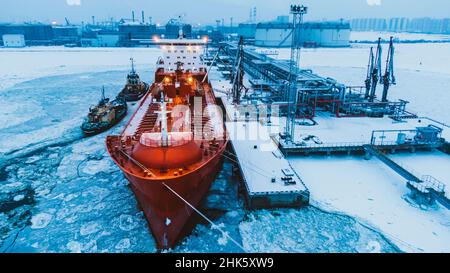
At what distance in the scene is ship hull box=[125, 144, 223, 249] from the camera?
10.3m

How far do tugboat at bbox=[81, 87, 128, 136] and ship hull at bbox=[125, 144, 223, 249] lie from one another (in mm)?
11854

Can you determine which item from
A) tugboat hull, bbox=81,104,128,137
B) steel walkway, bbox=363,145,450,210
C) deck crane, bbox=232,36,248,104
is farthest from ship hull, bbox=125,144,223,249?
deck crane, bbox=232,36,248,104

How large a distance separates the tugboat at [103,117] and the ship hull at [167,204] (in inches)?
467

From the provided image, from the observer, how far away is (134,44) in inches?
3989

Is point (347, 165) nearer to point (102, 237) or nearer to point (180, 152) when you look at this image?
point (180, 152)

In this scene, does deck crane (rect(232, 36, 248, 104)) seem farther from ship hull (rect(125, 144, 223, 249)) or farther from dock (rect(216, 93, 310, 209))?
ship hull (rect(125, 144, 223, 249))

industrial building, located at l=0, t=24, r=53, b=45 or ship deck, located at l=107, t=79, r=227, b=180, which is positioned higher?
industrial building, located at l=0, t=24, r=53, b=45

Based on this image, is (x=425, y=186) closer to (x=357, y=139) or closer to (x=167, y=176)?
(x=357, y=139)

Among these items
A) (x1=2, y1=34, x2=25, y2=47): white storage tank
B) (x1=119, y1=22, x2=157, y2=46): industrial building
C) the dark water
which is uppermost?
(x1=119, y1=22, x2=157, y2=46): industrial building

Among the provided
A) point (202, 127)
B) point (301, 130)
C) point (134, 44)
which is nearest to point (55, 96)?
point (202, 127)

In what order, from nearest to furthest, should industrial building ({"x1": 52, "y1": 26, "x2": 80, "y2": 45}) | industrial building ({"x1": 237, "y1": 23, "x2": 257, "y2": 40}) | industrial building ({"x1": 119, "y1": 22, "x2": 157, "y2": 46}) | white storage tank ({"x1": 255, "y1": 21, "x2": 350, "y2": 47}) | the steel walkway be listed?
the steel walkway < industrial building ({"x1": 119, "y1": 22, "x2": 157, "y2": 46}) < white storage tank ({"x1": 255, "y1": 21, "x2": 350, "y2": 47}) < industrial building ({"x1": 52, "y1": 26, "x2": 80, "y2": 45}) < industrial building ({"x1": 237, "y1": 23, "x2": 257, "y2": 40})

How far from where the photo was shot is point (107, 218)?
12172 mm

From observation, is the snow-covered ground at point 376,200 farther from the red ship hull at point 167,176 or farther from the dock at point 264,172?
Result: the red ship hull at point 167,176
